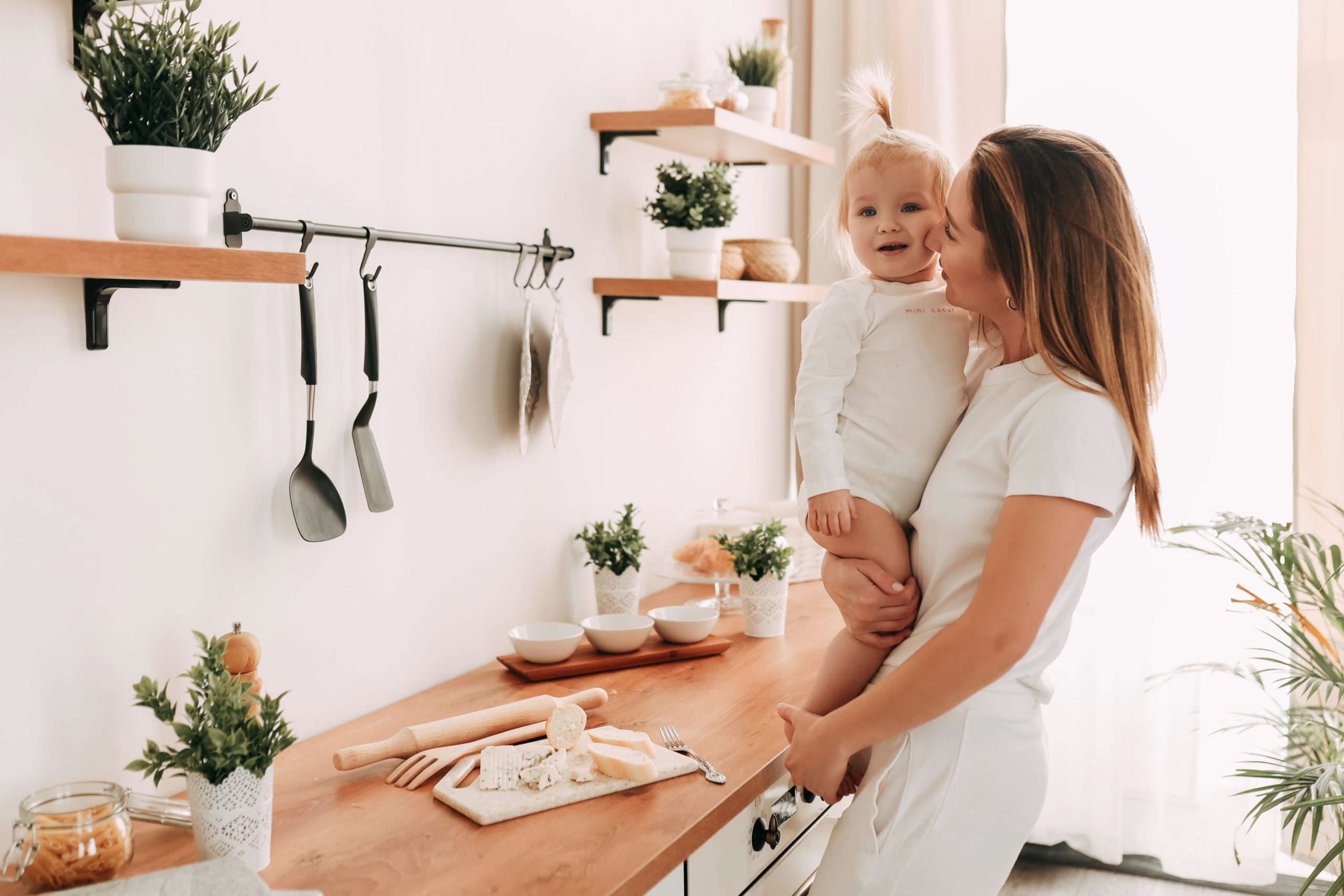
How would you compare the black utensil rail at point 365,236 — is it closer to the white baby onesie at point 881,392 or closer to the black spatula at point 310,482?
the black spatula at point 310,482

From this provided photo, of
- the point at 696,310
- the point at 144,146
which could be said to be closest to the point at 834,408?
the point at 144,146

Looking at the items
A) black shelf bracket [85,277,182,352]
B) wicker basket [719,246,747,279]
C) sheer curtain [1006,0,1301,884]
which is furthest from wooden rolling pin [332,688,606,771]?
sheer curtain [1006,0,1301,884]

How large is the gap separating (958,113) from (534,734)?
2.24 metres

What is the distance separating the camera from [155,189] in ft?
3.51

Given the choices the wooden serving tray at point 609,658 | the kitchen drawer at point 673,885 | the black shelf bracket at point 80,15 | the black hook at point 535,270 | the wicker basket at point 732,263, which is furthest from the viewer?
the wicker basket at point 732,263

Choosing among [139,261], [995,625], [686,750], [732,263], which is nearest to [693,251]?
[732,263]

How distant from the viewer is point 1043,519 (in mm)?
1182

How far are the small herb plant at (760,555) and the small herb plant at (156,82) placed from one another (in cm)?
126

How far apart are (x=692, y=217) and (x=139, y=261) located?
4.49 ft

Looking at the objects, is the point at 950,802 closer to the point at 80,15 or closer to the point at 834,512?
the point at 834,512

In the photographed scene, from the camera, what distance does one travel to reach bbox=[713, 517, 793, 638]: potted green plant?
2.08m

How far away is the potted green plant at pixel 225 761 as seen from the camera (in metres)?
1.12

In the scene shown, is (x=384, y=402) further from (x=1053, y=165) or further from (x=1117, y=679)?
(x=1117, y=679)

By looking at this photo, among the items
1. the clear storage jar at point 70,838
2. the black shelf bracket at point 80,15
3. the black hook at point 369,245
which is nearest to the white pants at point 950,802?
the clear storage jar at point 70,838
